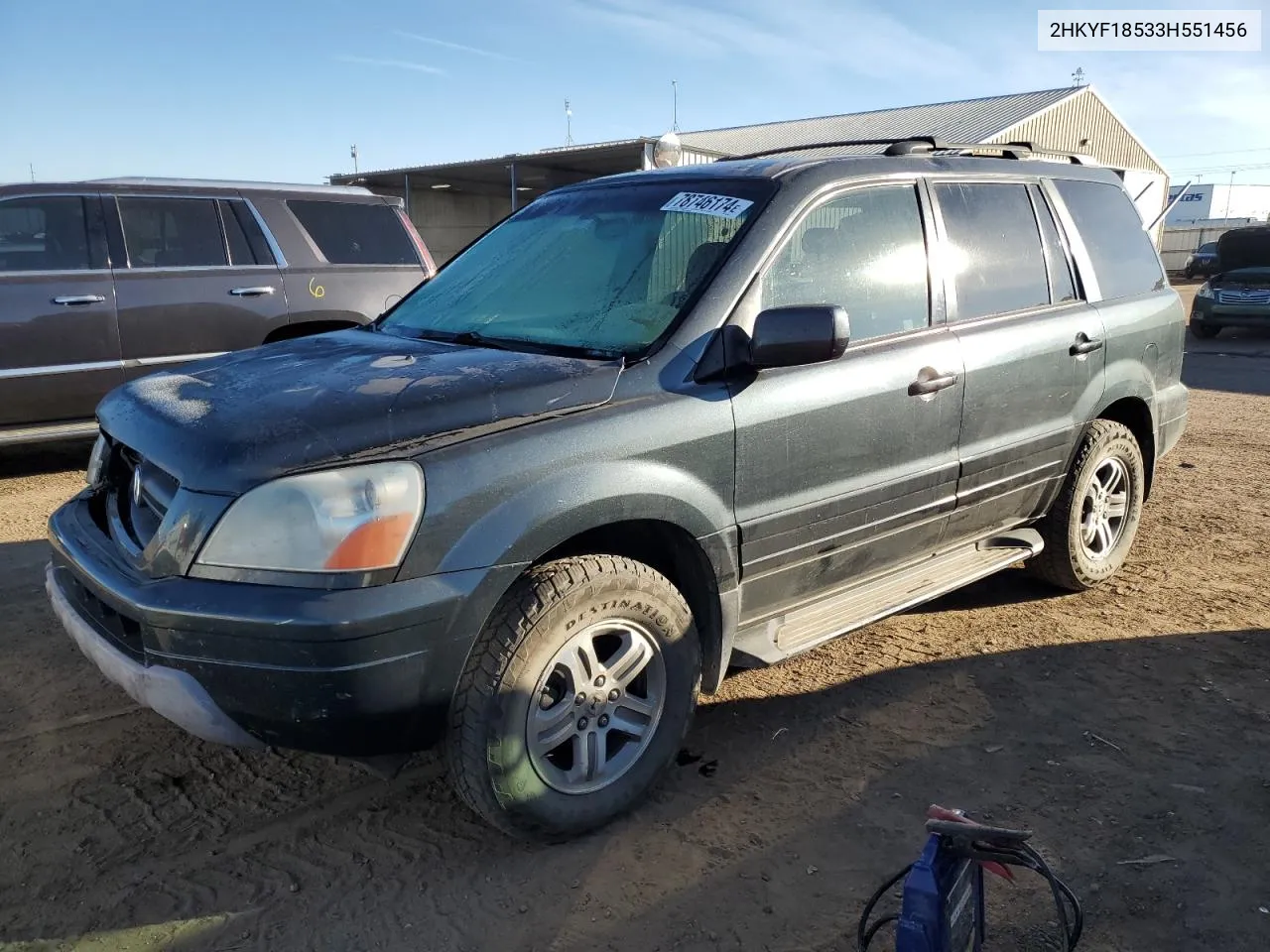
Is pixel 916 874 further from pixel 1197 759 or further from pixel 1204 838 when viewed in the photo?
pixel 1197 759

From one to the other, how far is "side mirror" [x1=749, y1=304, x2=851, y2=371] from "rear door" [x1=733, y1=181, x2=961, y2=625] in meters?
0.15

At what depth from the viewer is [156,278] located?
670 centimetres

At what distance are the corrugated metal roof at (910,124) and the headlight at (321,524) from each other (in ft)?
82.4

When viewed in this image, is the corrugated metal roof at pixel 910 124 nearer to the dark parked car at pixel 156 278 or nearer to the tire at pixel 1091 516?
the dark parked car at pixel 156 278

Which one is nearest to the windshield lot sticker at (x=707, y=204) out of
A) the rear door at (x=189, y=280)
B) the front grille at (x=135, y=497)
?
the front grille at (x=135, y=497)

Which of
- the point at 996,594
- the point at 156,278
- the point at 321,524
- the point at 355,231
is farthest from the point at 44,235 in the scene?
the point at 996,594

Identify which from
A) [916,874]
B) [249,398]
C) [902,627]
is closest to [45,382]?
[249,398]

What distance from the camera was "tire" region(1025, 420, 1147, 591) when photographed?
4434 millimetres

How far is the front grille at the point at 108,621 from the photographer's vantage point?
2.57 metres

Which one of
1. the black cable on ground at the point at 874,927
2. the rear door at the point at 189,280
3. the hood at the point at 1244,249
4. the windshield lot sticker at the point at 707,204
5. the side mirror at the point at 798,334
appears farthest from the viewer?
the hood at the point at 1244,249

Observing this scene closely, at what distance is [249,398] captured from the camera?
8.91 feet

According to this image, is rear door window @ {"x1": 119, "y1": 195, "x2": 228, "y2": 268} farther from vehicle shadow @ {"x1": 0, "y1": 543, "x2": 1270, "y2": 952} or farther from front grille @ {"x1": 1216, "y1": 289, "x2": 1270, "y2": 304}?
front grille @ {"x1": 1216, "y1": 289, "x2": 1270, "y2": 304}

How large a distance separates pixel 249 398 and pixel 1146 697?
3286mm

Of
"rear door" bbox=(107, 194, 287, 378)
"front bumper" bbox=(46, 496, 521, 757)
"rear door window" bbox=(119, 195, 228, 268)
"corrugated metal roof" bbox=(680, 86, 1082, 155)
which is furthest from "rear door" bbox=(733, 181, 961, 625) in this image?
"corrugated metal roof" bbox=(680, 86, 1082, 155)
